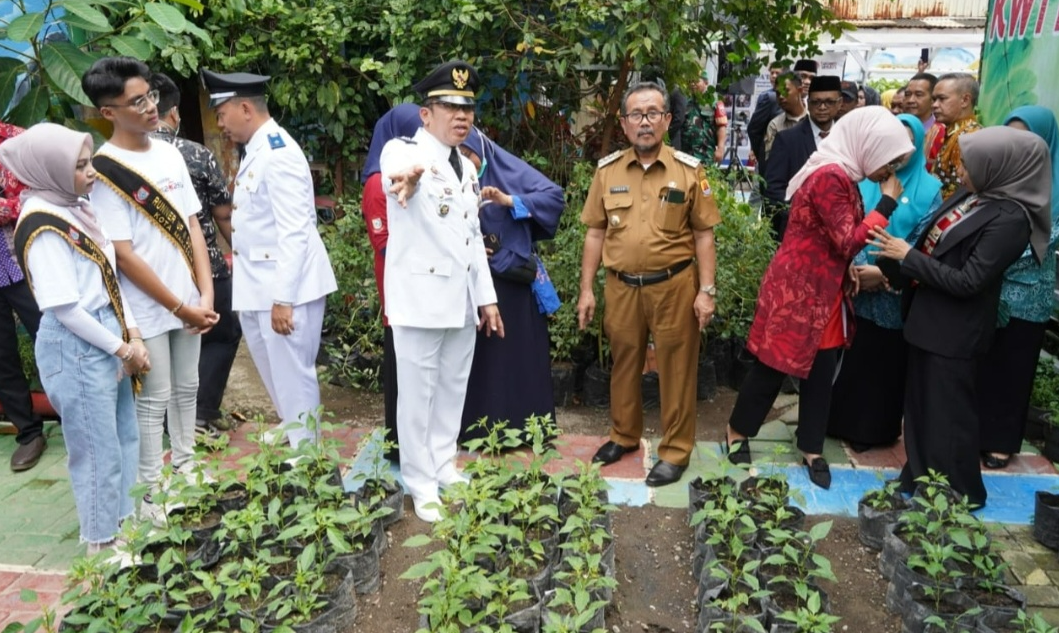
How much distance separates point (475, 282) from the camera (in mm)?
3811

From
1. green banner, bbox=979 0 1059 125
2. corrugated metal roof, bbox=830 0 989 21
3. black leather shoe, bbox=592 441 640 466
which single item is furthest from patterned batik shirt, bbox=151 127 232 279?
corrugated metal roof, bbox=830 0 989 21

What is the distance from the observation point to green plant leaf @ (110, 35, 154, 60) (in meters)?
4.55

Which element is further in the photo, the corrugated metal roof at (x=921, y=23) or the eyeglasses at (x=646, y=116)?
the corrugated metal roof at (x=921, y=23)

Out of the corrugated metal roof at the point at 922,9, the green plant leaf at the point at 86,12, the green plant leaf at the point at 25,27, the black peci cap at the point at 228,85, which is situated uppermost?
the corrugated metal roof at the point at 922,9

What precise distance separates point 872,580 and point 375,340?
330 cm

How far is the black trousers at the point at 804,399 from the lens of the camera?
4281 mm

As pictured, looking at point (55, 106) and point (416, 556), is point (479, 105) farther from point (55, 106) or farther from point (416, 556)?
point (416, 556)

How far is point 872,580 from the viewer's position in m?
3.49

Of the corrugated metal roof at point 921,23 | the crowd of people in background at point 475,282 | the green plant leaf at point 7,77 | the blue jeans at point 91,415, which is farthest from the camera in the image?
the corrugated metal roof at point 921,23

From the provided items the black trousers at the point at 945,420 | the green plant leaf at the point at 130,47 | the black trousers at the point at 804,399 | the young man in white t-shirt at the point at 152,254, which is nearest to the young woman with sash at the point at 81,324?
the young man in white t-shirt at the point at 152,254

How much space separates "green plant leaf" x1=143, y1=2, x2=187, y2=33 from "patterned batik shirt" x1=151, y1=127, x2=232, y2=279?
521 millimetres

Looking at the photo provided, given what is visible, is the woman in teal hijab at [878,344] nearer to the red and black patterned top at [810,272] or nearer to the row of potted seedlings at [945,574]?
the red and black patterned top at [810,272]

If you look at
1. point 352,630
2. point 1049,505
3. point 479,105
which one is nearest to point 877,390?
point 1049,505

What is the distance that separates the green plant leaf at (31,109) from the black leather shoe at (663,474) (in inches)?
147
